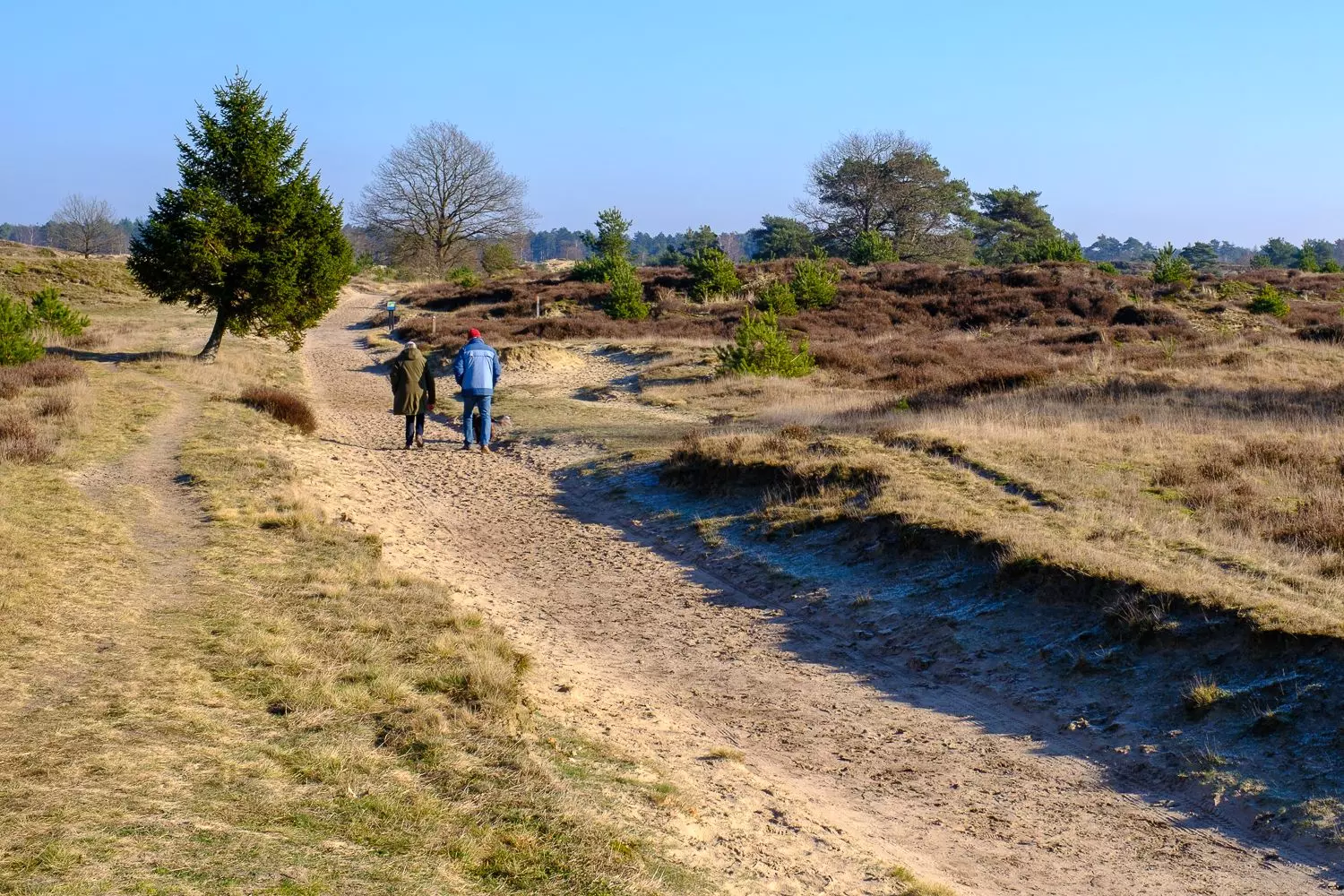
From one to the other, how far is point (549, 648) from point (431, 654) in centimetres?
129

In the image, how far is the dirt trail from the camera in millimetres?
5059

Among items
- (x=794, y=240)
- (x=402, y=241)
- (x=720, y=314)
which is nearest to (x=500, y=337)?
(x=720, y=314)

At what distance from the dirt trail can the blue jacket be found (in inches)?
200

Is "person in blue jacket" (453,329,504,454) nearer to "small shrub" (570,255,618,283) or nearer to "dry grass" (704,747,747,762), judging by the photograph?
"dry grass" (704,747,747,762)

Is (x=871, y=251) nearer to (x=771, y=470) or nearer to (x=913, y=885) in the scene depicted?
(x=771, y=470)

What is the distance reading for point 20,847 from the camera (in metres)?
3.96

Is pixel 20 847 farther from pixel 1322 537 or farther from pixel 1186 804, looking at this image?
pixel 1322 537

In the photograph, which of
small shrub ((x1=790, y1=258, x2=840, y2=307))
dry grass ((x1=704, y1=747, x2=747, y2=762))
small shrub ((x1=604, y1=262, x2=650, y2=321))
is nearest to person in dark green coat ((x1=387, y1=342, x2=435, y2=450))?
dry grass ((x1=704, y1=747, x2=747, y2=762))

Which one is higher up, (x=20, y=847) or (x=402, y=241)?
(x=402, y=241)

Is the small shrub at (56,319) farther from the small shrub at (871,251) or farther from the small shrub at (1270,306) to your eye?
the small shrub at (871,251)

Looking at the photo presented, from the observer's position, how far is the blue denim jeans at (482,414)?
17047 millimetres

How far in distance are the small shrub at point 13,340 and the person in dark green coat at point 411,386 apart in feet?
29.0

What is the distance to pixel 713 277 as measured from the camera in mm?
44562

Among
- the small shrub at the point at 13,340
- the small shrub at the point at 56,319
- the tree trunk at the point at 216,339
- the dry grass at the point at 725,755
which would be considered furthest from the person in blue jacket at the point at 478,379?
the small shrub at the point at 56,319
